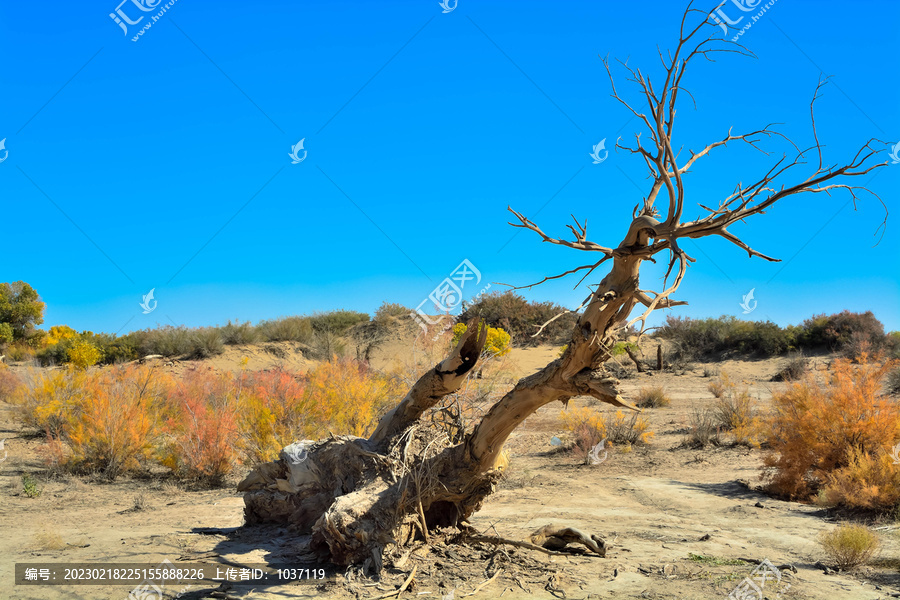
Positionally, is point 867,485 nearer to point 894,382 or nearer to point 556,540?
point 556,540

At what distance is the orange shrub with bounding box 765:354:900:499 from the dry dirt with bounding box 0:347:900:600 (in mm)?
533

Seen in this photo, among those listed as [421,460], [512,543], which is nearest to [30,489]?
[421,460]

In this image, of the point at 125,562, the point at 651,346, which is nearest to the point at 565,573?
the point at 125,562

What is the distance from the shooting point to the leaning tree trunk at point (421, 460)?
14.0 feet

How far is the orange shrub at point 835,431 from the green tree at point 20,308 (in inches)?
1157

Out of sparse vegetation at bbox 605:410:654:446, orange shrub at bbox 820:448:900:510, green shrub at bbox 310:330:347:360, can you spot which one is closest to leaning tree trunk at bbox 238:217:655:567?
orange shrub at bbox 820:448:900:510

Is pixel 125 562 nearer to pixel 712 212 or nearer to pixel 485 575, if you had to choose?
pixel 485 575

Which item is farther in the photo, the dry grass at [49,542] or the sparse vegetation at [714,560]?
the dry grass at [49,542]

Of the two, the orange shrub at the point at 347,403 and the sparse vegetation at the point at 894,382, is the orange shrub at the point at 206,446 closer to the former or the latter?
the orange shrub at the point at 347,403

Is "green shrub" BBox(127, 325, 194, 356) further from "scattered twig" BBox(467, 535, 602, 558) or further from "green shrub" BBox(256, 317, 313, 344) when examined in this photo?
"scattered twig" BBox(467, 535, 602, 558)

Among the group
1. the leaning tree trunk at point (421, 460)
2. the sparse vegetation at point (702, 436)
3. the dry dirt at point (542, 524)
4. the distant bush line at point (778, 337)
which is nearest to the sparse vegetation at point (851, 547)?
the dry dirt at point (542, 524)

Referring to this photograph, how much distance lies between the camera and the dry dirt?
4.95 m

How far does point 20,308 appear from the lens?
86.6ft

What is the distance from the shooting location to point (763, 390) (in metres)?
17.6
